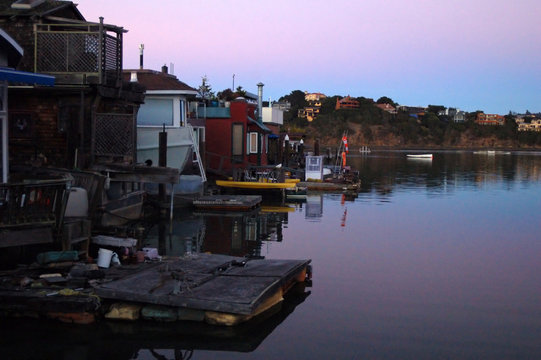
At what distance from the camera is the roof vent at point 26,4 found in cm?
2166

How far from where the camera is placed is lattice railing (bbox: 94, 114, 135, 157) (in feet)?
66.8

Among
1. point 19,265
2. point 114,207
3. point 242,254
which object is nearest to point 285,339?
point 19,265

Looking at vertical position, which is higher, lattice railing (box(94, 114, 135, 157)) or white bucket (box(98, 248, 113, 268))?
lattice railing (box(94, 114, 135, 157))

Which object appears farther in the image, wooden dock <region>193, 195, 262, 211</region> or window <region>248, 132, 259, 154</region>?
window <region>248, 132, 259, 154</region>

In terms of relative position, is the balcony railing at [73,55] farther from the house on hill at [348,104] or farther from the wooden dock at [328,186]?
the house on hill at [348,104]

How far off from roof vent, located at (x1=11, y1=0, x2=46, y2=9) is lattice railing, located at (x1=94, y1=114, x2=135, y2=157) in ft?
15.6

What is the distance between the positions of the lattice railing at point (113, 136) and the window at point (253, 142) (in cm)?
1988

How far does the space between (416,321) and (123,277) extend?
236 inches

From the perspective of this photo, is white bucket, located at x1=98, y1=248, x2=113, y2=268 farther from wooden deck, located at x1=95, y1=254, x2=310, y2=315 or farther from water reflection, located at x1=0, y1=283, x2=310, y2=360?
water reflection, located at x1=0, y1=283, x2=310, y2=360

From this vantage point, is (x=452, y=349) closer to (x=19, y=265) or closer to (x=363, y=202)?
(x=19, y=265)

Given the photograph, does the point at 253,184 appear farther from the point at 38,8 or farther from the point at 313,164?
the point at 38,8

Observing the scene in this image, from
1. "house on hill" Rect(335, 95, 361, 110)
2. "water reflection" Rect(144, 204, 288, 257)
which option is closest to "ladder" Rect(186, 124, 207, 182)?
"water reflection" Rect(144, 204, 288, 257)

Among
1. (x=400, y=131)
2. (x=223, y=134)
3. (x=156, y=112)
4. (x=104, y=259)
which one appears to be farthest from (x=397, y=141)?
(x=104, y=259)

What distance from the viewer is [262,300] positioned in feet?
38.2
